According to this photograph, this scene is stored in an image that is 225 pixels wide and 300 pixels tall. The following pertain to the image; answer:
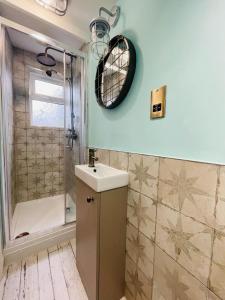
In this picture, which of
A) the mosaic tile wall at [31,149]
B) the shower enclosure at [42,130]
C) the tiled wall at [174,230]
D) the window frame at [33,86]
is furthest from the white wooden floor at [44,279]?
the window frame at [33,86]

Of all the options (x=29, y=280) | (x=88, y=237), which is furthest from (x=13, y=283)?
(x=88, y=237)

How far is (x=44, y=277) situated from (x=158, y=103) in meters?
1.62

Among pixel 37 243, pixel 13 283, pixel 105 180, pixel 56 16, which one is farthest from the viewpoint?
pixel 37 243

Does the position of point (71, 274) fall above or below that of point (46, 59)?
below

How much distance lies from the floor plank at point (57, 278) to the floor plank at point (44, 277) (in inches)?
1.1

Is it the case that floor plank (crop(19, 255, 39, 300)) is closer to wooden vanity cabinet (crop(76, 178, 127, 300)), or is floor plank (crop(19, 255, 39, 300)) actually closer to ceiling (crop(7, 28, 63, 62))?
wooden vanity cabinet (crop(76, 178, 127, 300))

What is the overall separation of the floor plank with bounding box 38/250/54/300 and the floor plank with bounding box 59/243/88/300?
123mm

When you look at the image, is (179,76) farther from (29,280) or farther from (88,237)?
(29,280)

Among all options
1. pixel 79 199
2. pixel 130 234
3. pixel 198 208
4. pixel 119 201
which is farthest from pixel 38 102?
pixel 198 208

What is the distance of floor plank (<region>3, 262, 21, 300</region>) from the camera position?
3.44ft

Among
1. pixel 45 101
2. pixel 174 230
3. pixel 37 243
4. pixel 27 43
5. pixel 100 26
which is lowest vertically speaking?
pixel 37 243

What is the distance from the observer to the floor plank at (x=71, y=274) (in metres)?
1.07

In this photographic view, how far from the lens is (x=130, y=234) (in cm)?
98

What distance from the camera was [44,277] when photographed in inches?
47.1
